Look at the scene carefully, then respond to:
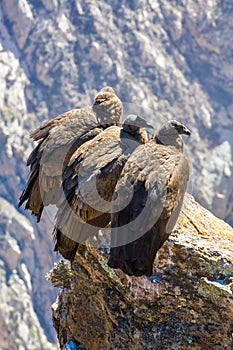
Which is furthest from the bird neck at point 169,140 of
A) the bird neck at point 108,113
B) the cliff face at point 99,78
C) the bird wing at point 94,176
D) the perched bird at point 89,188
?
the cliff face at point 99,78

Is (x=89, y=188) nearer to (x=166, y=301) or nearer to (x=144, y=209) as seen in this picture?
(x=144, y=209)

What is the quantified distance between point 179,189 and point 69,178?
65.5 inches

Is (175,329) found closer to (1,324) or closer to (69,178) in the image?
(69,178)

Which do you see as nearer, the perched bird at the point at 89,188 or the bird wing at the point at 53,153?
the perched bird at the point at 89,188

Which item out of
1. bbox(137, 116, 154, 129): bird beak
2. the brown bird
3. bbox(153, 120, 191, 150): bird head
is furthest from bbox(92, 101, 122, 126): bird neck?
bbox(153, 120, 191, 150): bird head

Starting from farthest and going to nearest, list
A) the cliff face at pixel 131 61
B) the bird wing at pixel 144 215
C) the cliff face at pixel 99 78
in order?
the cliff face at pixel 131 61, the cliff face at pixel 99 78, the bird wing at pixel 144 215

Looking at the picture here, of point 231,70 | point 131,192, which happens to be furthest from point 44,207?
point 231,70

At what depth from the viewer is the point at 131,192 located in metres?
8.33

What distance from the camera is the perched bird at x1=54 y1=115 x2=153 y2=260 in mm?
8852

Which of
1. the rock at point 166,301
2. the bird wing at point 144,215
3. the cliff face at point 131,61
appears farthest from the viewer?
the cliff face at point 131,61

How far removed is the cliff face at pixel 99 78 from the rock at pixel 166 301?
192ft

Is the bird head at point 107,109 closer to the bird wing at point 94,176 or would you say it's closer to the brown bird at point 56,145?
the brown bird at point 56,145

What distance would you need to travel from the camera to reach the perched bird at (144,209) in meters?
8.15

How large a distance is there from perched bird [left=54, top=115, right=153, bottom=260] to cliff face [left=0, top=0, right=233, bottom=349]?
192ft
